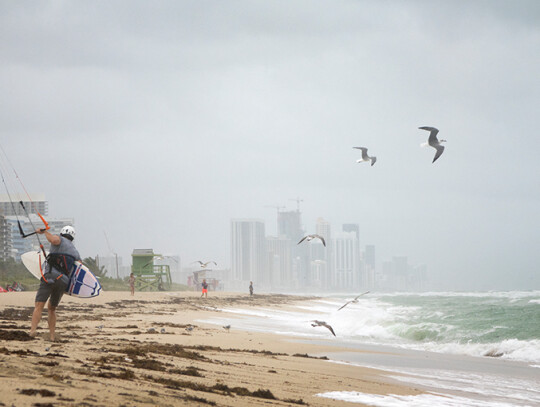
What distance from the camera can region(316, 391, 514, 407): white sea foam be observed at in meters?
6.84

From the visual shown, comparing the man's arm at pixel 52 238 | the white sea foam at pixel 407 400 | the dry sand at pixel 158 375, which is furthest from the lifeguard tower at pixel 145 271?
the white sea foam at pixel 407 400

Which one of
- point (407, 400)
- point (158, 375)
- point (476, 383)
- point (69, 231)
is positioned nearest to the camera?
point (158, 375)

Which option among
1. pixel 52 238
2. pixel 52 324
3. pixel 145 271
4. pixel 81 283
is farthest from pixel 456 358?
pixel 145 271

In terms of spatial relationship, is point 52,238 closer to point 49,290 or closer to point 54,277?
point 54,277

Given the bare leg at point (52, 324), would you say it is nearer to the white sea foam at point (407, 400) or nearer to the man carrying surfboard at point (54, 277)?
the man carrying surfboard at point (54, 277)

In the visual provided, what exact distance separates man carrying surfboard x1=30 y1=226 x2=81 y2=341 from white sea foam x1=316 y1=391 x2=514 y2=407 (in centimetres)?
414

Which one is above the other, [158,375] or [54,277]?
[54,277]

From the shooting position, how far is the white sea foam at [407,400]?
6.84 metres

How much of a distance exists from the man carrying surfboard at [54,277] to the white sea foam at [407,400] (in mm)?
4141

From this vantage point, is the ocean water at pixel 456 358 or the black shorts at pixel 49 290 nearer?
the ocean water at pixel 456 358

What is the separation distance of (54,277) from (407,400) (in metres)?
5.24

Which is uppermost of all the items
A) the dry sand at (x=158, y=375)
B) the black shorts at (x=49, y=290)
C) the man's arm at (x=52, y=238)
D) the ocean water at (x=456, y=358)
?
the man's arm at (x=52, y=238)

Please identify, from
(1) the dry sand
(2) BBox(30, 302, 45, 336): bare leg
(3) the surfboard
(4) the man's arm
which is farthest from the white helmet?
(1) the dry sand

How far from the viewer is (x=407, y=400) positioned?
289 inches
